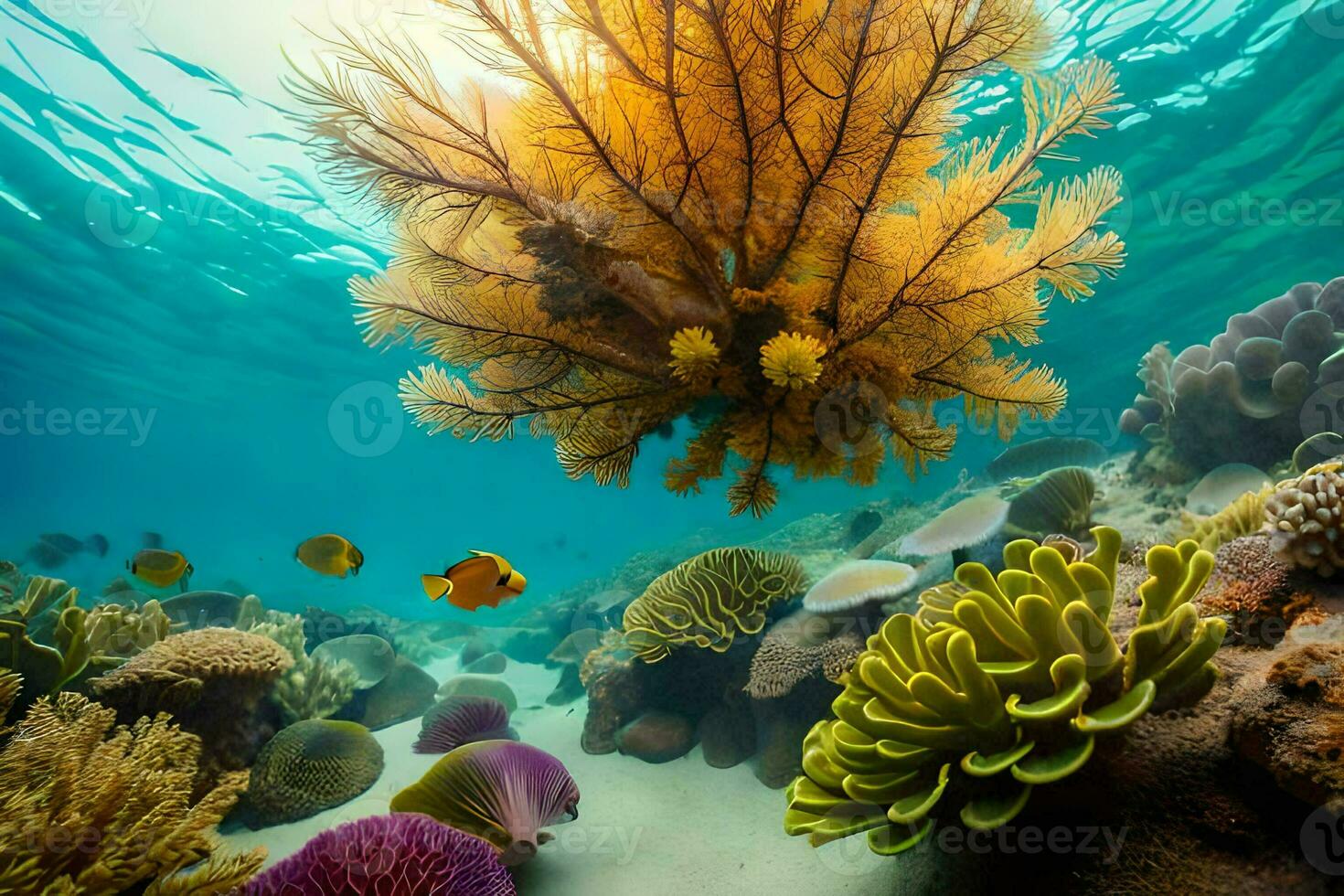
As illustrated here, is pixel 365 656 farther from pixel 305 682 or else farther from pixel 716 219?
pixel 716 219

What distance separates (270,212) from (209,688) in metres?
16.1

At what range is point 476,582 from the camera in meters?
4.12

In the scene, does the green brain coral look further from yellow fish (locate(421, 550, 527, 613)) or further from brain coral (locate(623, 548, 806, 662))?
brain coral (locate(623, 548, 806, 662))

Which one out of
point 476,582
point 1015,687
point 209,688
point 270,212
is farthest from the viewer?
point 270,212

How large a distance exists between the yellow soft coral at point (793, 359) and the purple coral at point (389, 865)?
9.38 ft

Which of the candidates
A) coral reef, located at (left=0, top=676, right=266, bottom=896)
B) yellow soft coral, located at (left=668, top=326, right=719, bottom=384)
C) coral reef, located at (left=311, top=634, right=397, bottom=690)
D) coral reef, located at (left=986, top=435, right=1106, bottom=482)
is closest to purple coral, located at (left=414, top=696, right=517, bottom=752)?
coral reef, located at (left=311, top=634, right=397, bottom=690)

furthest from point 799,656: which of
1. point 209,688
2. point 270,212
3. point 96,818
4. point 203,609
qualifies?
point 270,212

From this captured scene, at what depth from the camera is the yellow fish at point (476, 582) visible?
13.3ft

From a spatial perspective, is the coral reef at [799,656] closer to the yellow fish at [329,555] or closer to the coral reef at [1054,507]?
the coral reef at [1054,507]

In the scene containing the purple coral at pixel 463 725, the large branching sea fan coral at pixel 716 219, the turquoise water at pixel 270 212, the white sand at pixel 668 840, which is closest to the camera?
the large branching sea fan coral at pixel 716 219

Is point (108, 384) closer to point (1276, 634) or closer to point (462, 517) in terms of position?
point (1276, 634)

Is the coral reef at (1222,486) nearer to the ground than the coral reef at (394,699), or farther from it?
nearer to the ground

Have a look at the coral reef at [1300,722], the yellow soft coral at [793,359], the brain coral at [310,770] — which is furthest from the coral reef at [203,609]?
the coral reef at [1300,722]

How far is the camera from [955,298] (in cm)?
288
